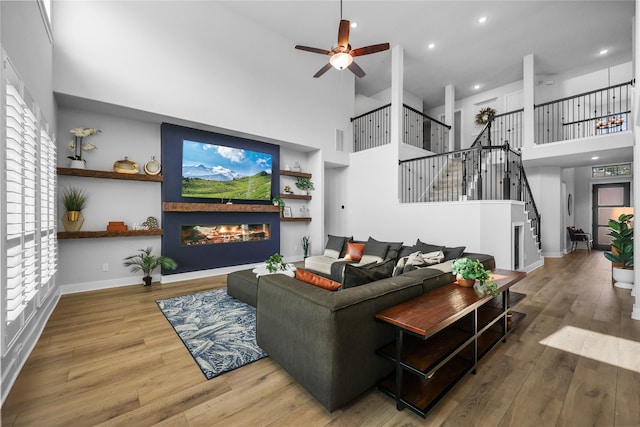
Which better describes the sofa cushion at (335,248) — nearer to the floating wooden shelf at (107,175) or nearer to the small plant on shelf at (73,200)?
the floating wooden shelf at (107,175)

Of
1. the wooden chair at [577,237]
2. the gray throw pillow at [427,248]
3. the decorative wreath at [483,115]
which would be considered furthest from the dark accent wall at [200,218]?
the wooden chair at [577,237]

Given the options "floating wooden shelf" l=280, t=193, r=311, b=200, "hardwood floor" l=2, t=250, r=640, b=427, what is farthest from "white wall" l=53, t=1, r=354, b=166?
"hardwood floor" l=2, t=250, r=640, b=427

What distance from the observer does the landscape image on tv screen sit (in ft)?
17.2

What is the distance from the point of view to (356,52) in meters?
3.87

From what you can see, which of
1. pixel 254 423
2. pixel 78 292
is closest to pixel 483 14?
pixel 254 423

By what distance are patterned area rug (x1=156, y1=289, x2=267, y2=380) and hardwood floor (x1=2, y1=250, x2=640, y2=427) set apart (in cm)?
10

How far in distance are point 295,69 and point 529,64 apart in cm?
632

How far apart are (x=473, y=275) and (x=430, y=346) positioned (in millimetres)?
847

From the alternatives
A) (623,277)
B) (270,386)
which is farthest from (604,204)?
(270,386)

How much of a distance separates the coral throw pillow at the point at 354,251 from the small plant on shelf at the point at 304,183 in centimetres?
225

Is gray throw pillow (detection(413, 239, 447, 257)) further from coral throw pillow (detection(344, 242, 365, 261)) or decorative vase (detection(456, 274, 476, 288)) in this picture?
decorative vase (detection(456, 274, 476, 288))

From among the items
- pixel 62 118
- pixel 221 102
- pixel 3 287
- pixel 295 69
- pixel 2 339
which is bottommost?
pixel 2 339

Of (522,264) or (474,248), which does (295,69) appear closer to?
(474,248)

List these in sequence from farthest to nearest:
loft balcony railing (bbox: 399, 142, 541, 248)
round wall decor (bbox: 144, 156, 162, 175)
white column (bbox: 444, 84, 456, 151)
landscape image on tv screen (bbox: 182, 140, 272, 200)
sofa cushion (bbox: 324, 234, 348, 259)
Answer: white column (bbox: 444, 84, 456, 151) < loft balcony railing (bbox: 399, 142, 541, 248) < sofa cushion (bbox: 324, 234, 348, 259) < landscape image on tv screen (bbox: 182, 140, 272, 200) < round wall decor (bbox: 144, 156, 162, 175)
